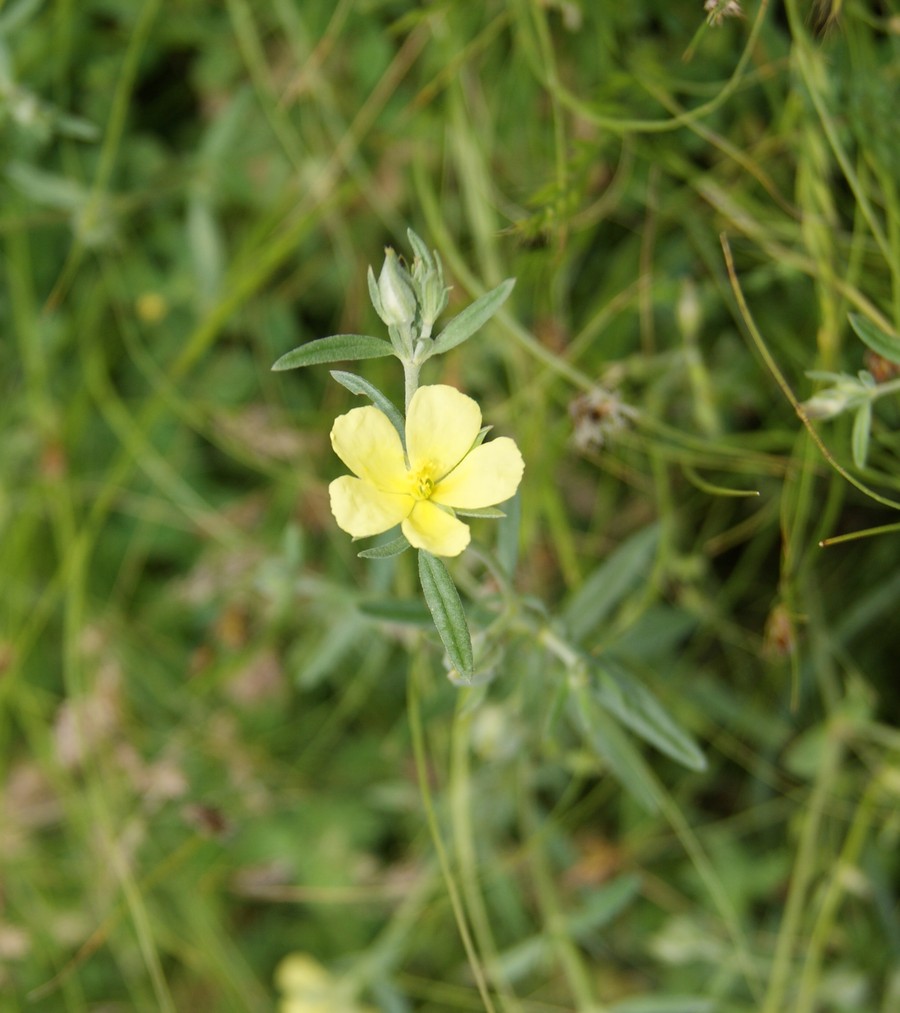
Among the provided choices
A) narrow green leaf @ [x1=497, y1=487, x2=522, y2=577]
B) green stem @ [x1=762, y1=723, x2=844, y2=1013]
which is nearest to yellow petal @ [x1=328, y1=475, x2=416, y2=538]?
narrow green leaf @ [x1=497, y1=487, x2=522, y2=577]

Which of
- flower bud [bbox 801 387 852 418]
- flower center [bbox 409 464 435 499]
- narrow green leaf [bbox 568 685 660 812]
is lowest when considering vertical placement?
narrow green leaf [bbox 568 685 660 812]

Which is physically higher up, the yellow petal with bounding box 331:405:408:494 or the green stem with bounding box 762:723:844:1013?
the yellow petal with bounding box 331:405:408:494

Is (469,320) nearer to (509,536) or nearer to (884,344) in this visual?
(509,536)

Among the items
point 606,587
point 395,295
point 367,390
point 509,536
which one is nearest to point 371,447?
point 367,390

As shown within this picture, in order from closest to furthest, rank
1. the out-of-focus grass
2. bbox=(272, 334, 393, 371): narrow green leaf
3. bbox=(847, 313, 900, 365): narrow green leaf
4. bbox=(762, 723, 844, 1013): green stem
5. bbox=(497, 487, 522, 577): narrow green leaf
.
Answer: bbox=(272, 334, 393, 371): narrow green leaf
bbox=(847, 313, 900, 365): narrow green leaf
bbox=(497, 487, 522, 577): narrow green leaf
the out-of-focus grass
bbox=(762, 723, 844, 1013): green stem

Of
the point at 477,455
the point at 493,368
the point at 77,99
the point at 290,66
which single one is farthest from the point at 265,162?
the point at 477,455

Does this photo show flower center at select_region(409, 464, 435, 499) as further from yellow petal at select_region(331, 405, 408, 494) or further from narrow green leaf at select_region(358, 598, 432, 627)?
narrow green leaf at select_region(358, 598, 432, 627)
